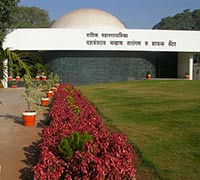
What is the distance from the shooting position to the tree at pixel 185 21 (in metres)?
65.6

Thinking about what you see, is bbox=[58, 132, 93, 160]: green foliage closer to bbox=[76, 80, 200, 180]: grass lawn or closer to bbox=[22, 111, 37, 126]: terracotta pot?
bbox=[76, 80, 200, 180]: grass lawn

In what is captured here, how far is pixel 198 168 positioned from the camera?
5.18 m

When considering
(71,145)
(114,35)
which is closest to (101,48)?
(114,35)

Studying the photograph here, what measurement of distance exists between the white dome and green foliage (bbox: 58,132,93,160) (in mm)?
26618

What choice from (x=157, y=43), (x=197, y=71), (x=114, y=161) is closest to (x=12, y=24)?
(x=157, y=43)

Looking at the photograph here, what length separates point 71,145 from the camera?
4543 mm

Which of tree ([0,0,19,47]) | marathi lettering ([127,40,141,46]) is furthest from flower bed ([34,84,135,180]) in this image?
marathi lettering ([127,40,141,46])

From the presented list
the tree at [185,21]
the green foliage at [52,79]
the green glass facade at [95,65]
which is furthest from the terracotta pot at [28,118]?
the tree at [185,21]

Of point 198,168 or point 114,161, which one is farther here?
point 198,168

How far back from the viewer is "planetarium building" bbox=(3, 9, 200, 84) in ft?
88.2

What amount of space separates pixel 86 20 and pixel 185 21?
3977 cm

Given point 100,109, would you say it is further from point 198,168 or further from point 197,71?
point 197,71

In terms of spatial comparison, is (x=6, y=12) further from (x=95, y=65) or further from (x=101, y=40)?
(x=95, y=65)

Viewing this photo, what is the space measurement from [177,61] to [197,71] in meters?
5.47
